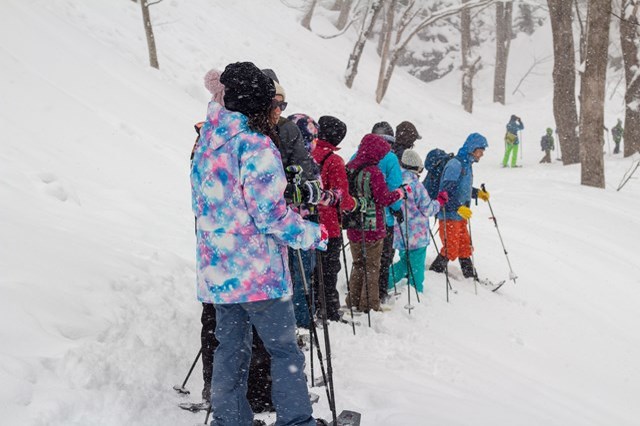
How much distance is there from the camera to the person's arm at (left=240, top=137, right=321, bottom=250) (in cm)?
290

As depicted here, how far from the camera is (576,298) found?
776cm

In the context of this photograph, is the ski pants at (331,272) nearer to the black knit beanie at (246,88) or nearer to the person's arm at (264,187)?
the person's arm at (264,187)

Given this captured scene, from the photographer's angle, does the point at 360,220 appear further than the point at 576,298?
No

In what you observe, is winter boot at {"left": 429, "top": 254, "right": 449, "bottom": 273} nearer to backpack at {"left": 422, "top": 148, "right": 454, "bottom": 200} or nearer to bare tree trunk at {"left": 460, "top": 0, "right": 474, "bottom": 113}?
backpack at {"left": 422, "top": 148, "right": 454, "bottom": 200}

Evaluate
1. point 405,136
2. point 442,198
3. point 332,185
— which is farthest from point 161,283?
point 442,198

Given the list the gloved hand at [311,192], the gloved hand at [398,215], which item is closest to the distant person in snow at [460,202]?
the gloved hand at [398,215]

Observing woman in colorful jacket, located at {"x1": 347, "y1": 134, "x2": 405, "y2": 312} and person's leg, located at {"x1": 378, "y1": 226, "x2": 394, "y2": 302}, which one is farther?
person's leg, located at {"x1": 378, "y1": 226, "x2": 394, "y2": 302}

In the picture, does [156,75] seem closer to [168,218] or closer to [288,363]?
[168,218]

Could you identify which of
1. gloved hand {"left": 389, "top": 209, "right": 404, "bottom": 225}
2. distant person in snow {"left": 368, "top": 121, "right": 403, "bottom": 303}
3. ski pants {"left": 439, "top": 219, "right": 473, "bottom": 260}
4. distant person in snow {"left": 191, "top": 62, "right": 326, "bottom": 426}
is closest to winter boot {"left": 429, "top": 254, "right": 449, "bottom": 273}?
ski pants {"left": 439, "top": 219, "right": 473, "bottom": 260}

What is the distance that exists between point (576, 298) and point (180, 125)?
844 cm

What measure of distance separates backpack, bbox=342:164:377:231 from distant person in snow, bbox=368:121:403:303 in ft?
0.77

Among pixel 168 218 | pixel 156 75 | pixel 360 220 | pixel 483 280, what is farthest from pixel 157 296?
pixel 156 75

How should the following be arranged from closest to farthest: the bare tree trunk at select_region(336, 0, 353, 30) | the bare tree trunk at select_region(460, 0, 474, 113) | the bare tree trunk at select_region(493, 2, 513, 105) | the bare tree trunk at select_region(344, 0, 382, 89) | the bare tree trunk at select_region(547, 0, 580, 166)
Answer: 1. the bare tree trunk at select_region(547, 0, 580, 166)
2. the bare tree trunk at select_region(344, 0, 382, 89)
3. the bare tree trunk at select_region(460, 0, 474, 113)
4. the bare tree trunk at select_region(493, 2, 513, 105)
5. the bare tree trunk at select_region(336, 0, 353, 30)

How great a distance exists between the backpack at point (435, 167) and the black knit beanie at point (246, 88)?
181 inches
